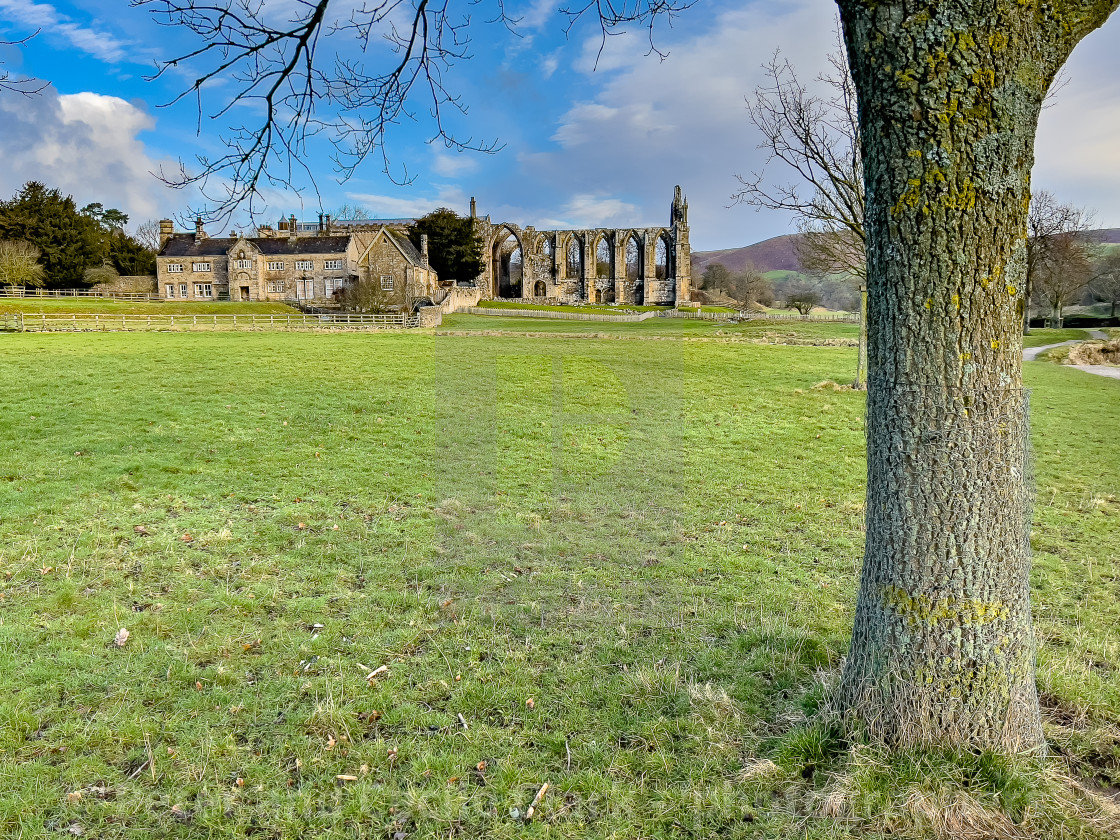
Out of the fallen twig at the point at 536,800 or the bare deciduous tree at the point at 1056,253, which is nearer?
the fallen twig at the point at 536,800

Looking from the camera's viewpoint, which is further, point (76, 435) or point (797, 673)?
point (76, 435)

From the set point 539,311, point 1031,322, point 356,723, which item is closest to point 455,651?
point 356,723

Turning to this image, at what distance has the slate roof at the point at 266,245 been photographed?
62938mm

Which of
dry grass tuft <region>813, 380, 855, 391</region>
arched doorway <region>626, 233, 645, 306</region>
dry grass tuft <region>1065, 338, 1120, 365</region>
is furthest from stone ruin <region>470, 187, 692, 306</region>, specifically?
dry grass tuft <region>813, 380, 855, 391</region>

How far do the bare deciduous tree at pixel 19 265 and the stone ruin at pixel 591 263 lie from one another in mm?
42604

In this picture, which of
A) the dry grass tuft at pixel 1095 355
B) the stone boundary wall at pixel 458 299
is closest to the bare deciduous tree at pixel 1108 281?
the dry grass tuft at pixel 1095 355

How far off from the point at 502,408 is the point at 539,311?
3671cm

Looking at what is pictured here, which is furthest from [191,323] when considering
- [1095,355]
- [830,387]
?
[1095,355]

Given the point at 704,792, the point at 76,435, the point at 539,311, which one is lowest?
the point at 704,792

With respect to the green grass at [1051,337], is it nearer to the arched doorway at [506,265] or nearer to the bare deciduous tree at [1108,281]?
the bare deciduous tree at [1108,281]

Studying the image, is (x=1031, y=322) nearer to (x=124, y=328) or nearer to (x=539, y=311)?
(x=539, y=311)

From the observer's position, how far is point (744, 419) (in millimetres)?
13539

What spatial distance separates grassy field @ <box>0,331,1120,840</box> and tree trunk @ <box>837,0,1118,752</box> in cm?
38

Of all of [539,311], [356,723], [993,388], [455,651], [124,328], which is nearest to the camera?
[993,388]
